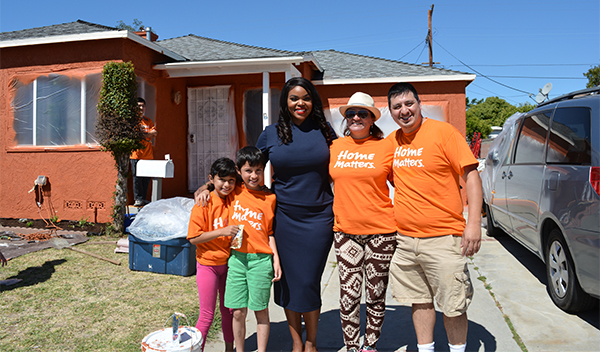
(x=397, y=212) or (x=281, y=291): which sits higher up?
(x=397, y=212)

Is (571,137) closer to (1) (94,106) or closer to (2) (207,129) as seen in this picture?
(1) (94,106)

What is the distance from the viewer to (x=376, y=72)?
412 inches

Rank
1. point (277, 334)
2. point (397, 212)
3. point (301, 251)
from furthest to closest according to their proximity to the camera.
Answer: point (277, 334)
point (301, 251)
point (397, 212)

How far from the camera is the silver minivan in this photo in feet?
10.4

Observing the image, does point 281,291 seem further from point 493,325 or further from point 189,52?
point 189,52

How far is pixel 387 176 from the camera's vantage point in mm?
2734

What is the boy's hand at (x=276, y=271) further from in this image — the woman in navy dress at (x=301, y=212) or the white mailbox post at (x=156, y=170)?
the white mailbox post at (x=156, y=170)

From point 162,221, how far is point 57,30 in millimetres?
5876

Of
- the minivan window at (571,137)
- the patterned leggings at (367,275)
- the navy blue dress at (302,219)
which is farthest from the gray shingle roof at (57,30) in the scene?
the minivan window at (571,137)

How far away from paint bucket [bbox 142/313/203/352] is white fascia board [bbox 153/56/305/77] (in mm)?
6224

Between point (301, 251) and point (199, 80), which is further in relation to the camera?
point (199, 80)

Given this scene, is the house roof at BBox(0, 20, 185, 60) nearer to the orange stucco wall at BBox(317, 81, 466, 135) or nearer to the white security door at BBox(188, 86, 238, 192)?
the white security door at BBox(188, 86, 238, 192)

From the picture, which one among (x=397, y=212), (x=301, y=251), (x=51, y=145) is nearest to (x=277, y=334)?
(x=301, y=251)

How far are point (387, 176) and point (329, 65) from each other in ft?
30.8
